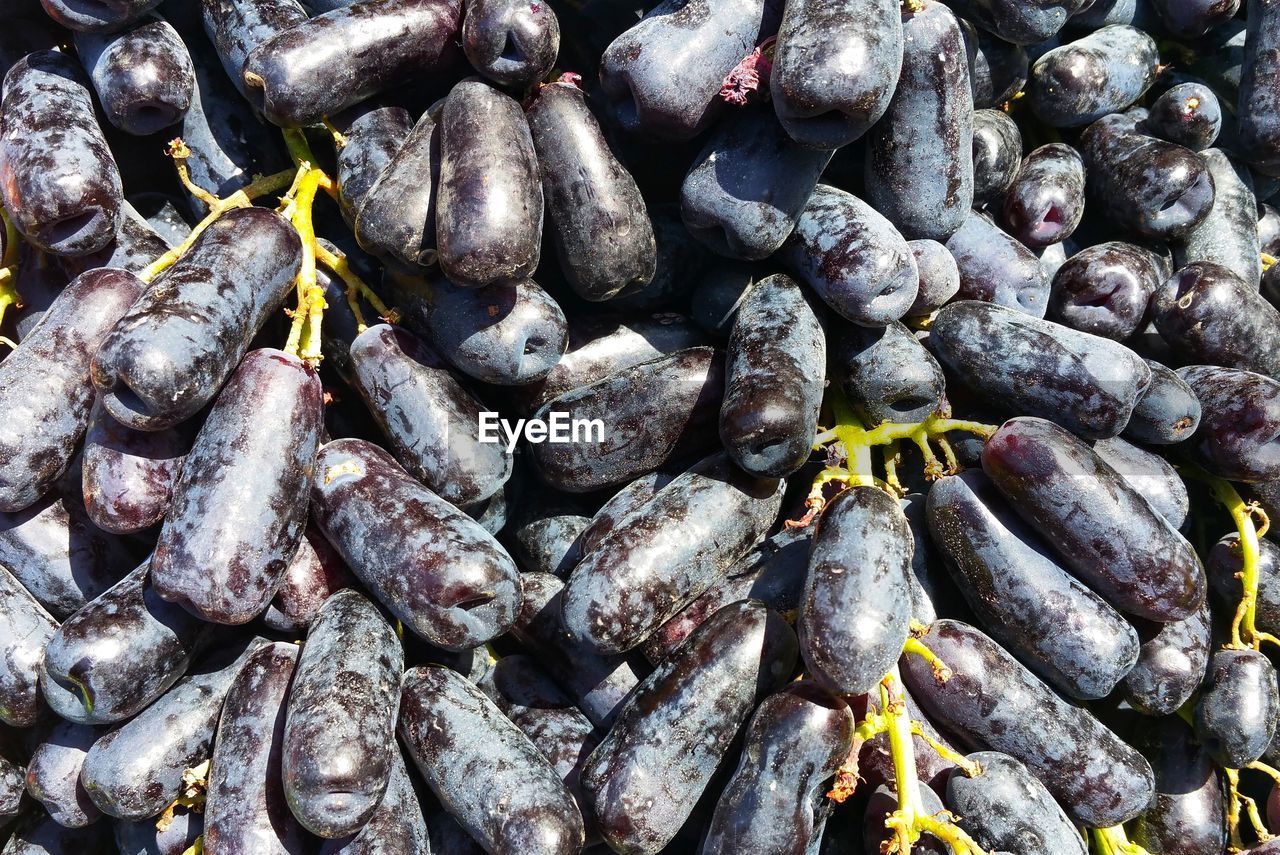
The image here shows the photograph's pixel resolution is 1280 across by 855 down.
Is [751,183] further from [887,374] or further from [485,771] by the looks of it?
[485,771]

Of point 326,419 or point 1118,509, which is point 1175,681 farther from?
point 326,419

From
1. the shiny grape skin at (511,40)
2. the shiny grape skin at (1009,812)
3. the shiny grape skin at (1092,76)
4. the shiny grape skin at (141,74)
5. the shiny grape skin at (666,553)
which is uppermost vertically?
the shiny grape skin at (511,40)

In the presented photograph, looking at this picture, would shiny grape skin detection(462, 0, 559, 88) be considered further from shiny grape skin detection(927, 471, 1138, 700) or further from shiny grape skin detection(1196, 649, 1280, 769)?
shiny grape skin detection(1196, 649, 1280, 769)

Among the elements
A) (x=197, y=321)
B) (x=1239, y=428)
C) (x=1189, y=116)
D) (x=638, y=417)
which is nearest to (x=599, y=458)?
(x=638, y=417)

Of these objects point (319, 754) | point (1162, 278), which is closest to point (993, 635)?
point (1162, 278)

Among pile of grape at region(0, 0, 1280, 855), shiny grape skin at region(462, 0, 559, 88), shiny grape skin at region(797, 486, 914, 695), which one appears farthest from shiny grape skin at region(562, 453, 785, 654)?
shiny grape skin at region(462, 0, 559, 88)

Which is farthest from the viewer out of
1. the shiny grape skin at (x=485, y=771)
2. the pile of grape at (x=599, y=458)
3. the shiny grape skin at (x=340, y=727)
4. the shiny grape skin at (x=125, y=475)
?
the shiny grape skin at (x=125, y=475)

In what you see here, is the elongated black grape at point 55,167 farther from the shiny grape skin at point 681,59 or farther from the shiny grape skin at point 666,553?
the shiny grape skin at point 666,553

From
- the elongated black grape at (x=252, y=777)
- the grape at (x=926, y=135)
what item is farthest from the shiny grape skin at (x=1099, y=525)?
the elongated black grape at (x=252, y=777)
